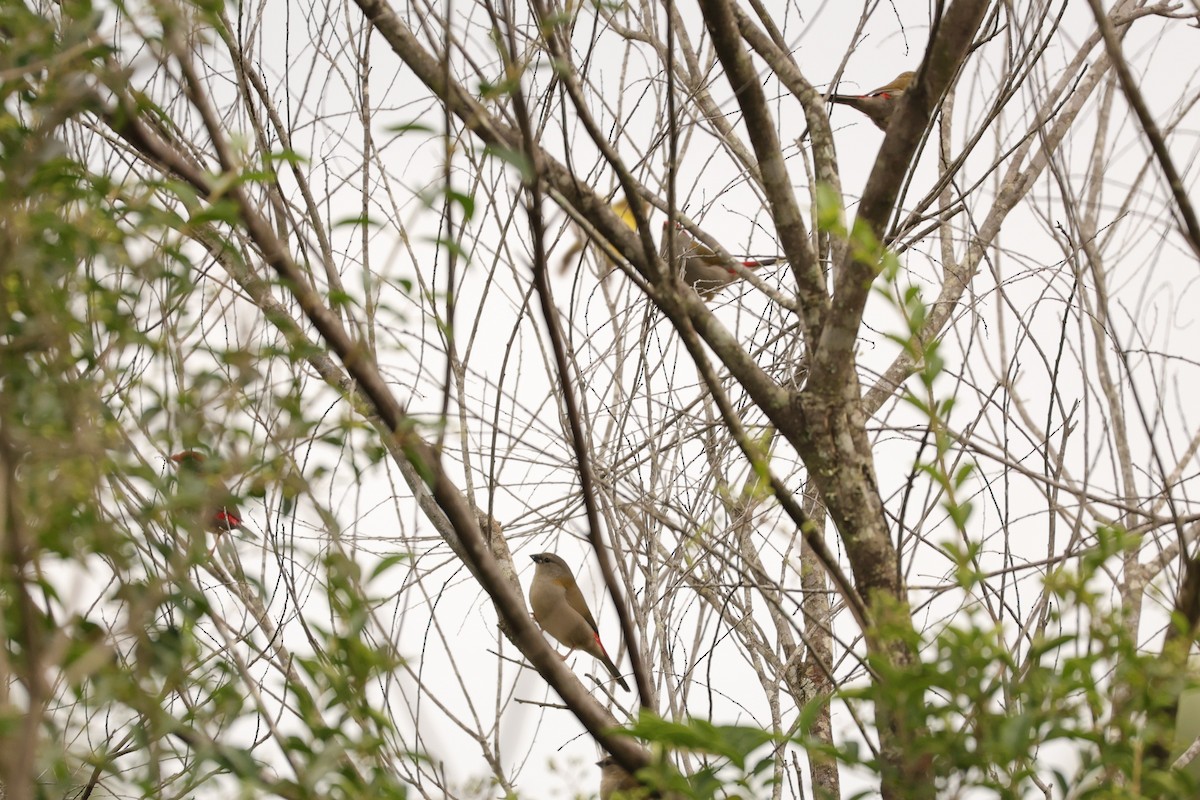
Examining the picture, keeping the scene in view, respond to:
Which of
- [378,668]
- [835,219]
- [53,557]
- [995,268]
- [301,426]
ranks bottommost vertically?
[378,668]

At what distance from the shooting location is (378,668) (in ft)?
4.46

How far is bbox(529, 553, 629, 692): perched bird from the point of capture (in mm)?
4859

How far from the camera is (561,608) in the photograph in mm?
4879

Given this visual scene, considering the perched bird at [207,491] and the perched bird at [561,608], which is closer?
the perched bird at [207,491]

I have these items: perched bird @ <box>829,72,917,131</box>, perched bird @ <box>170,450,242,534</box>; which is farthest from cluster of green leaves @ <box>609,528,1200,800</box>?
perched bird @ <box>829,72,917,131</box>

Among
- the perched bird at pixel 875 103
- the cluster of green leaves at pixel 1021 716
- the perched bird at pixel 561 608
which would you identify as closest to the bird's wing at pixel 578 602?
the perched bird at pixel 561 608

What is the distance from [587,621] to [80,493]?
3.91 meters

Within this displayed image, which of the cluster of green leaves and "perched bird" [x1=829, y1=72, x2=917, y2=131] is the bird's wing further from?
the cluster of green leaves

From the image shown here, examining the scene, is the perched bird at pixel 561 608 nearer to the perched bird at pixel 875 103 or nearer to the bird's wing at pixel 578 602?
the bird's wing at pixel 578 602

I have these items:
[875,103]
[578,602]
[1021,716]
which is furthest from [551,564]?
[1021,716]

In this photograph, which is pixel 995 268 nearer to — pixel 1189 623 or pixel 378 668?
pixel 1189 623

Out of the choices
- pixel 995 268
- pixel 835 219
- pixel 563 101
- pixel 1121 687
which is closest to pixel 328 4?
pixel 563 101

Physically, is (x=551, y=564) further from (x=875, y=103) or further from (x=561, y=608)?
(x=875, y=103)

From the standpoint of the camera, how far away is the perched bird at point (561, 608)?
4859 millimetres
